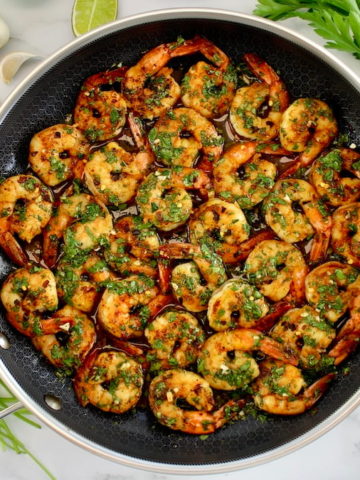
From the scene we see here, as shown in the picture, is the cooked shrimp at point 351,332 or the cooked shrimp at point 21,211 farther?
the cooked shrimp at point 21,211

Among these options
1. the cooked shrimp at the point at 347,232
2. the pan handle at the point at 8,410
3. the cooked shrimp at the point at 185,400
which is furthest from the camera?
the cooked shrimp at the point at 347,232

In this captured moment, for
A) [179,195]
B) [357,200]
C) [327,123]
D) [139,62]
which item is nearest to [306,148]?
[327,123]

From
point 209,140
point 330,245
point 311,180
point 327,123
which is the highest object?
point 209,140

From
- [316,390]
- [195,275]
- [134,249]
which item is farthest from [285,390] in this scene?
[134,249]

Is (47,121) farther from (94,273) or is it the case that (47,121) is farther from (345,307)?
(345,307)

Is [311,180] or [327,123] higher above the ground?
[327,123]

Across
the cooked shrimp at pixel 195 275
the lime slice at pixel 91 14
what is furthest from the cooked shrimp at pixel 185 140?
the lime slice at pixel 91 14

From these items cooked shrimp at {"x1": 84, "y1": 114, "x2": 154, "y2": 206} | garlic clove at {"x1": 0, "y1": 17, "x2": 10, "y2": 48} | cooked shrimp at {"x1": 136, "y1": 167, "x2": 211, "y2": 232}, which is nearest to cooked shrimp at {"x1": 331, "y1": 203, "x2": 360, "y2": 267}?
cooked shrimp at {"x1": 136, "y1": 167, "x2": 211, "y2": 232}

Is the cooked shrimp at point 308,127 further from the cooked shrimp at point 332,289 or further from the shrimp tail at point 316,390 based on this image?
the shrimp tail at point 316,390
